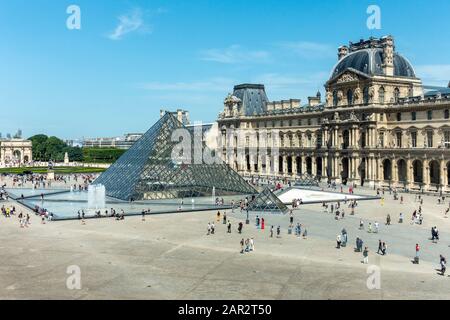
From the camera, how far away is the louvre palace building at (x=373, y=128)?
2229 inches

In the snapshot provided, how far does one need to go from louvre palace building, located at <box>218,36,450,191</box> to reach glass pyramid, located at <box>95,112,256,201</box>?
2008 cm

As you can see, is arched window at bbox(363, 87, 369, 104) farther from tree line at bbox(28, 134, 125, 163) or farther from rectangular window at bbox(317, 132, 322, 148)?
tree line at bbox(28, 134, 125, 163)

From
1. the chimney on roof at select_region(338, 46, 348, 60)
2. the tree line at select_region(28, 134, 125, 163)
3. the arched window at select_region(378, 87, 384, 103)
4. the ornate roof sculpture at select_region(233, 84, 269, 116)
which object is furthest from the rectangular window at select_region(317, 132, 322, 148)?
the tree line at select_region(28, 134, 125, 163)

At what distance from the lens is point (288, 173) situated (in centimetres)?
7956

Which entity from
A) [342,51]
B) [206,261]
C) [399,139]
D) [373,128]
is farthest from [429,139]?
[206,261]

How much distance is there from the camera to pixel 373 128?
6225 centimetres

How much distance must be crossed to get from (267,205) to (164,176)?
39.9 ft

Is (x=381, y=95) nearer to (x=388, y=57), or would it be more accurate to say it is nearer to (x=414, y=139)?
(x=388, y=57)

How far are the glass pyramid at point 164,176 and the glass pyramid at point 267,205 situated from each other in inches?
399

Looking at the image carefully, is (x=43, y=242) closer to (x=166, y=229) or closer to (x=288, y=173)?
(x=166, y=229)

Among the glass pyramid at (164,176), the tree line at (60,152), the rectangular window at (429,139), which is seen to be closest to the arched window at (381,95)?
the rectangular window at (429,139)

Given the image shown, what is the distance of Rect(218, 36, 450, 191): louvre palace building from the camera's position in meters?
56.6

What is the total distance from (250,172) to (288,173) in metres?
9.81

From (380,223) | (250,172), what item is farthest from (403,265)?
(250,172)
